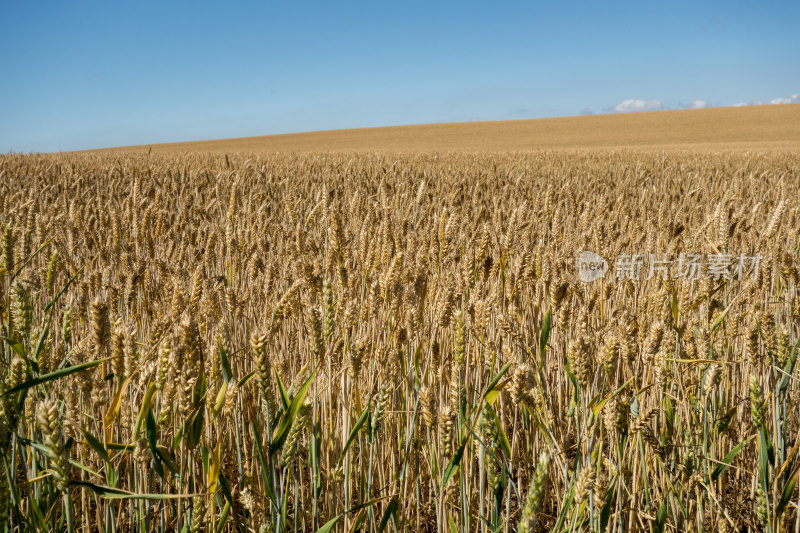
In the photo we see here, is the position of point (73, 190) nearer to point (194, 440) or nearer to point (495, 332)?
point (495, 332)

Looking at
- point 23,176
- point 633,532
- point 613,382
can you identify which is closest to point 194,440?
point 633,532

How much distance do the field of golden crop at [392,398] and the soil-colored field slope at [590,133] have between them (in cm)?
2384

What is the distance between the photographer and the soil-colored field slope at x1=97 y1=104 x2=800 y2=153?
88.7 feet

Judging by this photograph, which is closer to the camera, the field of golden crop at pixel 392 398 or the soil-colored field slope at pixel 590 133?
the field of golden crop at pixel 392 398

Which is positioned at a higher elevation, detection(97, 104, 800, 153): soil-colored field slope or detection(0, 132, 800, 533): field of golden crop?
detection(97, 104, 800, 153): soil-colored field slope

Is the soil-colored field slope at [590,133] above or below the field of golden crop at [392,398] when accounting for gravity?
above

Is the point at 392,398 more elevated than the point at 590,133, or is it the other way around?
the point at 590,133

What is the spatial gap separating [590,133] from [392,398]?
3238 cm

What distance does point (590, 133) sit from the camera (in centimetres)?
3117

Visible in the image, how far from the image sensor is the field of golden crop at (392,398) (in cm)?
89

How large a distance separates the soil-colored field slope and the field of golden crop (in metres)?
23.8

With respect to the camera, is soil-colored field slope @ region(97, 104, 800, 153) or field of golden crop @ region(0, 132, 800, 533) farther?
soil-colored field slope @ region(97, 104, 800, 153)

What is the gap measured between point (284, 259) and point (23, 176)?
5.15 m

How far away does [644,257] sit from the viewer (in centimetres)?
279
